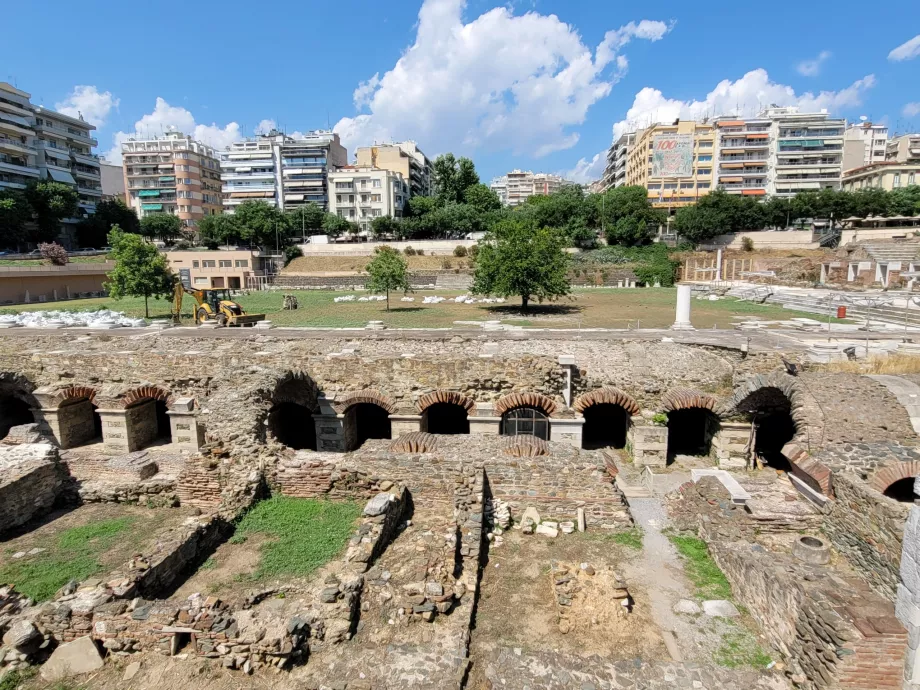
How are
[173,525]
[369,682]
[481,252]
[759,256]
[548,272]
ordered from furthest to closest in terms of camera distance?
[759,256], [481,252], [548,272], [173,525], [369,682]

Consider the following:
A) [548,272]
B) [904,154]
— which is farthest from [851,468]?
[904,154]

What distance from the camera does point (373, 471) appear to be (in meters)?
10.0

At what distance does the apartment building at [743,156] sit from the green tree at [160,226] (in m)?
77.8

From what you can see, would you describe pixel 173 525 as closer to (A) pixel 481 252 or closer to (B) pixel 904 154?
(A) pixel 481 252

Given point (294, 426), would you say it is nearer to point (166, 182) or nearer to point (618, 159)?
point (166, 182)

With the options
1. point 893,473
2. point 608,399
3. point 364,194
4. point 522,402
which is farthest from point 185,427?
point 364,194

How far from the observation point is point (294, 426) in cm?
1636

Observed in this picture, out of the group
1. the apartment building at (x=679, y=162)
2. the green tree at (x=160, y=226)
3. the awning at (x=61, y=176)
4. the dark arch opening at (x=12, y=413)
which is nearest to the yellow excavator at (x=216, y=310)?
the dark arch opening at (x=12, y=413)

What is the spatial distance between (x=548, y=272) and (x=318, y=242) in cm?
4798

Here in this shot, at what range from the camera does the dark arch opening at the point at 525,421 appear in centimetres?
1442

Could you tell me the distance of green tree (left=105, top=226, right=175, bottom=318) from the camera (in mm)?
28938

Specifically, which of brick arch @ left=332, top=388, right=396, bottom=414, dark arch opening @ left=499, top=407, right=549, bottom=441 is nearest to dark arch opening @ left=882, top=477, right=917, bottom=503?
dark arch opening @ left=499, top=407, right=549, bottom=441

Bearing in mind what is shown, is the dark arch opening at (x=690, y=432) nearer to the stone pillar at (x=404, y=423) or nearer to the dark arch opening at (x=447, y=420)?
the dark arch opening at (x=447, y=420)

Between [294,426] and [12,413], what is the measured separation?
8.68 metres
